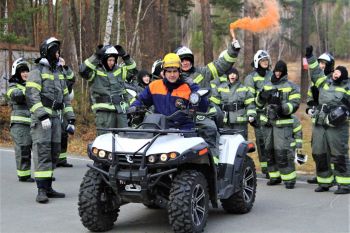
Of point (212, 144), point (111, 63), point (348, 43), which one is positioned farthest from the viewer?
point (348, 43)

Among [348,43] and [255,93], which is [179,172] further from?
[348,43]

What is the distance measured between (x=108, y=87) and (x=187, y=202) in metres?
4.64

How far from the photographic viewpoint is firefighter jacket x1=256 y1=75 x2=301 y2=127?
10000 millimetres

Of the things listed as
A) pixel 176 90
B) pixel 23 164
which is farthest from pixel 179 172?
pixel 23 164

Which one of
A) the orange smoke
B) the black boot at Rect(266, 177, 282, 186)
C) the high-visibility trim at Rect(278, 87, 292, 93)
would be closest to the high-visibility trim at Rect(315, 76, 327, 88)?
the high-visibility trim at Rect(278, 87, 292, 93)

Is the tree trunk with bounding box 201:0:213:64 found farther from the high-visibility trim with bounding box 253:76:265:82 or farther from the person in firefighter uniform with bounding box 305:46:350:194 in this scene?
the person in firefighter uniform with bounding box 305:46:350:194

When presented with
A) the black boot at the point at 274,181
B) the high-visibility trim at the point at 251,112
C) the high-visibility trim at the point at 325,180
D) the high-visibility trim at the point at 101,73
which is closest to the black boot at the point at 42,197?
the high-visibility trim at the point at 101,73

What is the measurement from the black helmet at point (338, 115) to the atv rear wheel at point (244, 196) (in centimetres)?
207

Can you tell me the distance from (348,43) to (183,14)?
62549 mm

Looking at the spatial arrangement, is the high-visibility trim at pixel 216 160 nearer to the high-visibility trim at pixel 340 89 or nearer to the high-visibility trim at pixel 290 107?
the high-visibility trim at pixel 290 107

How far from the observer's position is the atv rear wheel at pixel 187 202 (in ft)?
20.4

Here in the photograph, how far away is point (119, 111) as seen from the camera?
10.6m

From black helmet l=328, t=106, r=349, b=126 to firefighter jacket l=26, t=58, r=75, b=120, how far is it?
4.45m

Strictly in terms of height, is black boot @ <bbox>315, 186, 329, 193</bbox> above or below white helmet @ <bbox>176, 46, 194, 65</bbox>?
below
